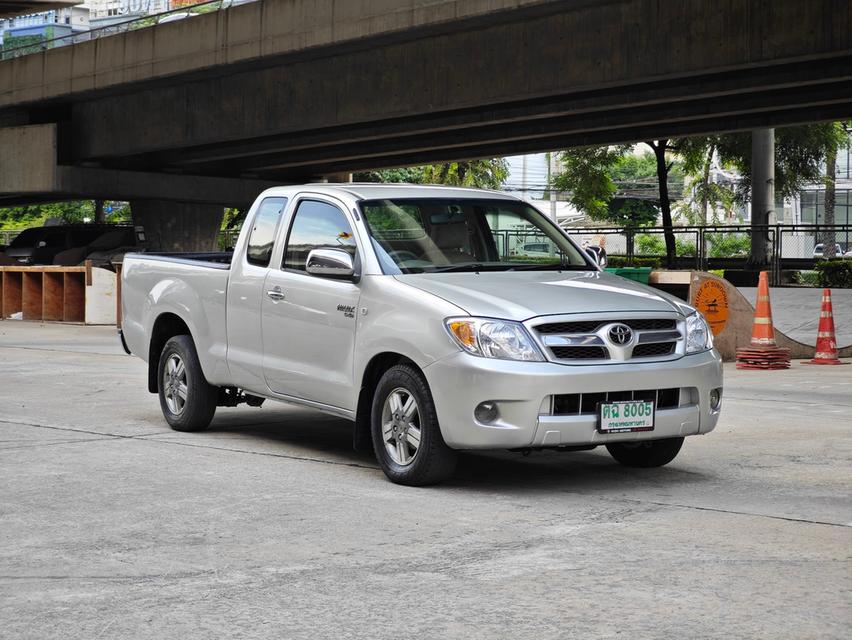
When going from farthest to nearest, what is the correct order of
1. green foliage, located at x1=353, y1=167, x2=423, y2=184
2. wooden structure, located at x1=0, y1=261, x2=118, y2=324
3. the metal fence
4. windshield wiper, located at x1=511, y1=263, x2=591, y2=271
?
green foliage, located at x1=353, y1=167, x2=423, y2=184, the metal fence, wooden structure, located at x1=0, y1=261, x2=118, y2=324, windshield wiper, located at x1=511, y1=263, x2=591, y2=271

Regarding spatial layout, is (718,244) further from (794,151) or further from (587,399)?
(587,399)

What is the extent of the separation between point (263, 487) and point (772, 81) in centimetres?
1998

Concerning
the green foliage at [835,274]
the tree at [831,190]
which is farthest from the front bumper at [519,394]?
the tree at [831,190]

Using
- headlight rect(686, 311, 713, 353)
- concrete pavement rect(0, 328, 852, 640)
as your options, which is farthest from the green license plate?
headlight rect(686, 311, 713, 353)

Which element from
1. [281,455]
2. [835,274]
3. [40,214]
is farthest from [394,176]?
[281,455]

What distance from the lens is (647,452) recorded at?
823cm

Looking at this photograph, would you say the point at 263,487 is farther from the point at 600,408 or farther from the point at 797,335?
the point at 797,335

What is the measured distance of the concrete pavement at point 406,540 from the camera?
15.4ft

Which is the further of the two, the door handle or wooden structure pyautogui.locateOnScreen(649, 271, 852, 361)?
wooden structure pyautogui.locateOnScreen(649, 271, 852, 361)

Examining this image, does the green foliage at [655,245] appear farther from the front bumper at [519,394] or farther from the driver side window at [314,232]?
the front bumper at [519,394]

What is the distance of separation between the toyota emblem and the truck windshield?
1.16m

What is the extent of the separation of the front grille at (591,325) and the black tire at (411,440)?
776 mm

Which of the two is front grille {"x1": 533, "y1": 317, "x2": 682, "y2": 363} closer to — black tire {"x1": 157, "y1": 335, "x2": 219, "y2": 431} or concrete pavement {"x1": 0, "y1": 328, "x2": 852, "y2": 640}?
concrete pavement {"x1": 0, "y1": 328, "x2": 852, "y2": 640}

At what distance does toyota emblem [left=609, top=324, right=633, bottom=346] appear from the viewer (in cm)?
726
